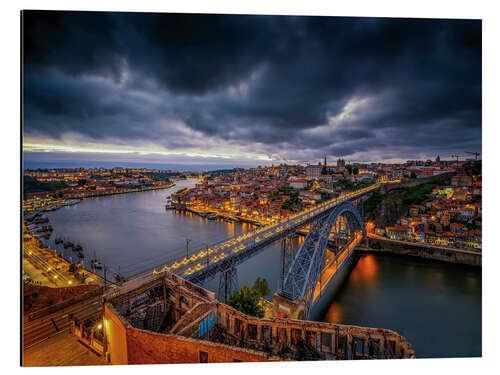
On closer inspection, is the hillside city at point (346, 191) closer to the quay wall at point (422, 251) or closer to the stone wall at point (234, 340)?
the quay wall at point (422, 251)

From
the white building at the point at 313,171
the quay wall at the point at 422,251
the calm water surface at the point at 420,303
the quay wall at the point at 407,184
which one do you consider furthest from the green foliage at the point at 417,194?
the white building at the point at 313,171

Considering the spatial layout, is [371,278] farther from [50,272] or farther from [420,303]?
[50,272]

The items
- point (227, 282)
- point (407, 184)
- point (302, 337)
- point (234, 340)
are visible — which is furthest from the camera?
point (407, 184)

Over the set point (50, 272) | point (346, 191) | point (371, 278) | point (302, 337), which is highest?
point (346, 191)

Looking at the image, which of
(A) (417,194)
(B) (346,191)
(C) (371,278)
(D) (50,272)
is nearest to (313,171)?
(B) (346,191)

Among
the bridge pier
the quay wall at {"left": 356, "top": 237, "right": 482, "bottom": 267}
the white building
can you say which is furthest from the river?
the white building

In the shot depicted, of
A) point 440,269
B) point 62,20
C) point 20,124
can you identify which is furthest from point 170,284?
point 440,269

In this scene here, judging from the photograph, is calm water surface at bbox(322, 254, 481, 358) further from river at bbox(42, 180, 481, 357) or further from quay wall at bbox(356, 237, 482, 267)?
quay wall at bbox(356, 237, 482, 267)
